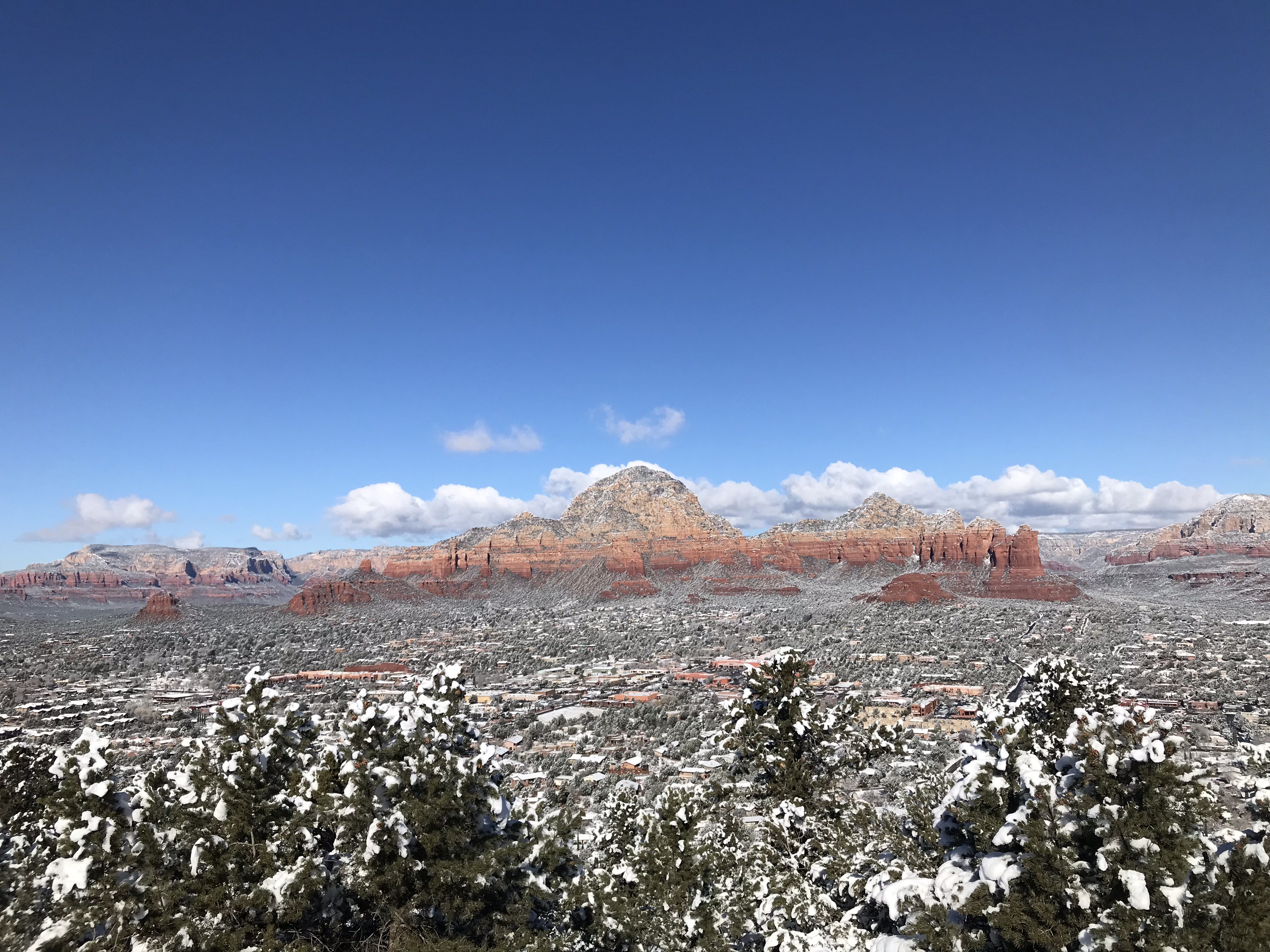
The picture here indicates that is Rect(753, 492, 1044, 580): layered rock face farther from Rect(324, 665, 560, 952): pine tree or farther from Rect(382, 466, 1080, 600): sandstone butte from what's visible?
Rect(324, 665, 560, 952): pine tree

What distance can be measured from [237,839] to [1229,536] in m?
221

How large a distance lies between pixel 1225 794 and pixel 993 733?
14959 mm

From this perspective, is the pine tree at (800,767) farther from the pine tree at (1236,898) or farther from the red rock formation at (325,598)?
the red rock formation at (325,598)

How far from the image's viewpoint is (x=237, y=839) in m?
8.21

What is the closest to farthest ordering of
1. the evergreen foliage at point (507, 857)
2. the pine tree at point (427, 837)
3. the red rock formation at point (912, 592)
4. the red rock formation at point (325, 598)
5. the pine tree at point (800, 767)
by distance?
1. the evergreen foliage at point (507, 857)
2. the pine tree at point (427, 837)
3. the pine tree at point (800, 767)
4. the red rock formation at point (912, 592)
5. the red rock formation at point (325, 598)

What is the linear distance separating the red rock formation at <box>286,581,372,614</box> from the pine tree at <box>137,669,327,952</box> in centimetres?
10819

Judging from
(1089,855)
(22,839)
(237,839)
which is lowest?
(22,839)

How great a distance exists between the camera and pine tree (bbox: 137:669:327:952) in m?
7.48

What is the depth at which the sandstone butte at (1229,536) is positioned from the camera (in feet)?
494

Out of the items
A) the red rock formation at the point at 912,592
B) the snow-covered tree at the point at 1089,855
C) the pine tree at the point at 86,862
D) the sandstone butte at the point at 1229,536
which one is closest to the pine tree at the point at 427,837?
→ the pine tree at the point at 86,862

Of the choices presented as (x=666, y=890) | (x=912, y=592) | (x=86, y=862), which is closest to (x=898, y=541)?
(x=912, y=592)

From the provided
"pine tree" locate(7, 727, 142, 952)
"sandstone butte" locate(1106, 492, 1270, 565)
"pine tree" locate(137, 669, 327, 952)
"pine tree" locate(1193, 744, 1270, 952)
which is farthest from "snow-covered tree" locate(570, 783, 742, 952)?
"sandstone butte" locate(1106, 492, 1270, 565)

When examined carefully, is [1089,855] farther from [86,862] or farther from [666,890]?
[86,862]

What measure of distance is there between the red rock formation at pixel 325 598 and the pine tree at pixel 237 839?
355ft
